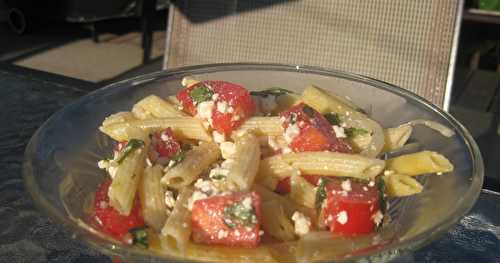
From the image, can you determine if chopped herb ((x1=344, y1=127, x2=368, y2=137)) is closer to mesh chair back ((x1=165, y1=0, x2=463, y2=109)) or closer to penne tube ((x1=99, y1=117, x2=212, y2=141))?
penne tube ((x1=99, y1=117, x2=212, y2=141))

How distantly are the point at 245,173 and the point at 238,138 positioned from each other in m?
0.14

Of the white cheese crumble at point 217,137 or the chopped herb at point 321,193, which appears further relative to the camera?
the white cheese crumble at point 217,137

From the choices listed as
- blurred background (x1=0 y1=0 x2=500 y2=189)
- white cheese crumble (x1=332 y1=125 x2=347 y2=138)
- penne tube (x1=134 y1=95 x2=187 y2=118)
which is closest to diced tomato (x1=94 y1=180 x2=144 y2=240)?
penne tube (x1=134 y1=95 x2=187 y2=118)

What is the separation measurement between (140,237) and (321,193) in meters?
0.26

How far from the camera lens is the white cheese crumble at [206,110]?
96 cm

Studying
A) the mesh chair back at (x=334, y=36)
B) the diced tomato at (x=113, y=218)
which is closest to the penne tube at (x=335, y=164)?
the diced tomato at (x=113, y=218)

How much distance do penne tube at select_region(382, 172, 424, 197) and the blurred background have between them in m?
2.10

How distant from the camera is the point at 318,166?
2.92 feet

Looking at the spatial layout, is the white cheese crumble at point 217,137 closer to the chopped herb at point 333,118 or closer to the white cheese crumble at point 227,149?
the white cheese crumble at point 227,149

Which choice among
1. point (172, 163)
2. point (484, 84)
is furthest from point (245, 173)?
point (484, 84)

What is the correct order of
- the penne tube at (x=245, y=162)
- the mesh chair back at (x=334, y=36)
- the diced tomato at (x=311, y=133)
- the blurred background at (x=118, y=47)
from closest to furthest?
the penne tube at (x=245, y=162) → the diced tomato at (x=311, y=133) → the mesh chair back at (x=334, y=36) → the blurred background at (x=118, y=47)

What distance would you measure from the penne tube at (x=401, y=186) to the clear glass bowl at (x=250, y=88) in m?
0.01

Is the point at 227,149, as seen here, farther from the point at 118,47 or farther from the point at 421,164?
the point at 118,47

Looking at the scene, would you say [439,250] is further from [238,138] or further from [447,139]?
[238,138]
